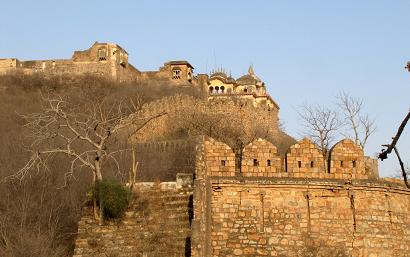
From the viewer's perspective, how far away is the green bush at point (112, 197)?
14.4 metres

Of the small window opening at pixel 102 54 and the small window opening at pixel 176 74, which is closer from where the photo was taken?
the small window opening at pixel 102 54

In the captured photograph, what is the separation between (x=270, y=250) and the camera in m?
13.8

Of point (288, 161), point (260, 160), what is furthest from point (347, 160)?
point (260, 160)

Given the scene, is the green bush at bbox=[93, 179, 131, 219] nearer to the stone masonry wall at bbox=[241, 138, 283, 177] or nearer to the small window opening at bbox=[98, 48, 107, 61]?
the stone masonry wall at bbox=[241, 138, 283, 177]

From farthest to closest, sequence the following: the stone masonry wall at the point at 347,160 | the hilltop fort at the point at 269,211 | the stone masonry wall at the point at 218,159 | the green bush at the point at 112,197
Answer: the stone masonry wall at the point at 347,160 → the green bush at the point at 112,197 → the stone masonry wall at the point at 218,159 → the hilltop fort at the point at 269,211

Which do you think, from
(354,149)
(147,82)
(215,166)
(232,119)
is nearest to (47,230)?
(215,166)

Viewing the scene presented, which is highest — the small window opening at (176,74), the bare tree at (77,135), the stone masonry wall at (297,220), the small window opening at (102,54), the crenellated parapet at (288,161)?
the small window opening at (102,54)

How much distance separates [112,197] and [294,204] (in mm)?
4234

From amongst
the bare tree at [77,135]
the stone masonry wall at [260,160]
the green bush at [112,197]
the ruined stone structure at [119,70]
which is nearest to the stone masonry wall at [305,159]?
the stone masonry wall at [260,160]

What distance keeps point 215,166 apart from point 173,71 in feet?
221

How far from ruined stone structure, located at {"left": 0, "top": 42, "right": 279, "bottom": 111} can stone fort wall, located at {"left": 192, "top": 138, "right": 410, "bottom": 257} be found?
2348 inches

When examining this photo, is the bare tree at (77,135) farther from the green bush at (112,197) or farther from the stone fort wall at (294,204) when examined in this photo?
the stone fort wall at (294,204)

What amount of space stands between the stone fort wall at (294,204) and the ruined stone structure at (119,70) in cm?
5964

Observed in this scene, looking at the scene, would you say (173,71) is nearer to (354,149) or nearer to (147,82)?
(147,82)
